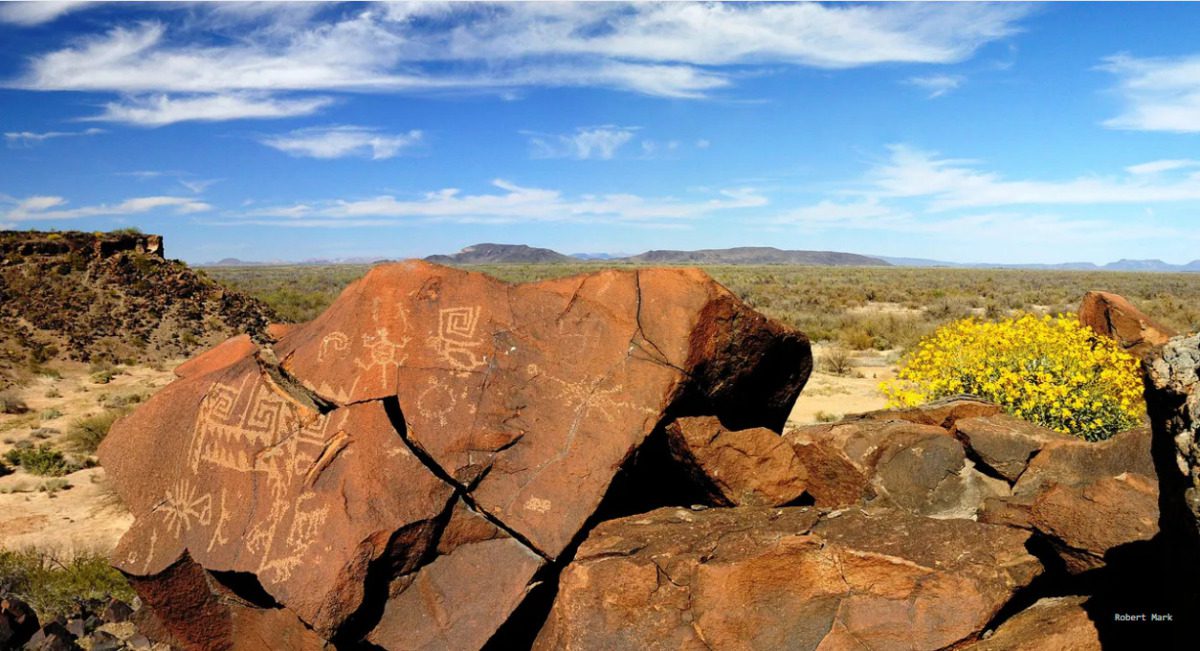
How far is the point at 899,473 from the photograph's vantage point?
599cm

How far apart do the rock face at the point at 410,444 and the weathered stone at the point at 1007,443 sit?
1.86 m

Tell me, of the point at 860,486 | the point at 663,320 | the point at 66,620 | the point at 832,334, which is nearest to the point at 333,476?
the point at 663,320

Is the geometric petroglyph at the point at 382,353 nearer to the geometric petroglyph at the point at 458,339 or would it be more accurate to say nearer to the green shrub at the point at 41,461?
the geometric petroglyph at the point at 458,339

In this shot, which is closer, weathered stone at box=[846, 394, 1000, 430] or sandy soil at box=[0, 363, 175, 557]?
weathered stone at box=[846, 394, 1000, 430]

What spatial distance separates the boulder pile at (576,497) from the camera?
4.45m

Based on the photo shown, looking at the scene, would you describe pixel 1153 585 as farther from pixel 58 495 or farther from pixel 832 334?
pixel 832 334

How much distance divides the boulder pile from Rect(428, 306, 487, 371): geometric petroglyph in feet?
0.05

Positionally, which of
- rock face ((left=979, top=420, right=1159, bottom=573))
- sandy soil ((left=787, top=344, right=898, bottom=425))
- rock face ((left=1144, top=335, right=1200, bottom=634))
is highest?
rock face ((left=1144, top=335, right=1200, bottom=634))

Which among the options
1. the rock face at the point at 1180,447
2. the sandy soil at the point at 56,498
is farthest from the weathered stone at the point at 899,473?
the sandy soil at the point at 56,498

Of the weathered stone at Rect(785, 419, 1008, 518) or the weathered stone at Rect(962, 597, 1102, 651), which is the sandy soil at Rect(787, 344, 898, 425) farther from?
the weathered stone at Rect(962, 597, 1102, 651)

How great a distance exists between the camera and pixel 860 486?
19.5 ft

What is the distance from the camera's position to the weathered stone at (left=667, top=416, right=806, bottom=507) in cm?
556

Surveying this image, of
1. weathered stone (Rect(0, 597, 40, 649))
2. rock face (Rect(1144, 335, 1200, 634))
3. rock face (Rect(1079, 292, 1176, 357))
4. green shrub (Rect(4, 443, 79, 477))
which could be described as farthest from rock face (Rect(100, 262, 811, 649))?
green shrub (Rect(4, 443, 79, 477))

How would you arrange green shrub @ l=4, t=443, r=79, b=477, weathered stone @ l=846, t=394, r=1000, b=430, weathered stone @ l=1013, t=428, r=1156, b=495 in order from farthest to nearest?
1. green shrub @ l=4, t=443, r=79, b=477
2. weathered stone @ l=846, t=394, r=1000, b=430
3. weathered stone @ l=1013, t=428, r=1156, b=495
